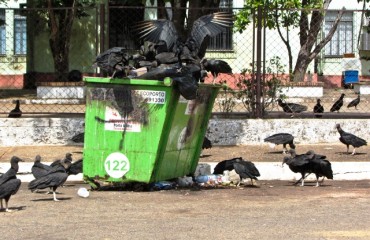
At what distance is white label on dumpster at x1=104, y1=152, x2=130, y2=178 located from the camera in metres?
10.5

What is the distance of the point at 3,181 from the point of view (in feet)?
31.0

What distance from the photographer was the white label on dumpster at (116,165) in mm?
10516

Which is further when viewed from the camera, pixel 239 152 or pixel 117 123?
pixel 239 152

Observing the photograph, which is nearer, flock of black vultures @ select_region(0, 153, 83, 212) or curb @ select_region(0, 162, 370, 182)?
flock of black vultures @ select_region(0, 153, 83, 212)

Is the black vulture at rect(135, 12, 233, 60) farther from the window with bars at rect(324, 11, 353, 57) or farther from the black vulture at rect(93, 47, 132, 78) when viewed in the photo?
the window with bars at rect(324, 11, 353, 57)

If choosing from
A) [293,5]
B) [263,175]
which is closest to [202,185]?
[263,175]

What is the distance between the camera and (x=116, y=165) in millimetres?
10547

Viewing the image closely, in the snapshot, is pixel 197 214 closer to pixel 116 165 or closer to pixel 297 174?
pixel 116 165

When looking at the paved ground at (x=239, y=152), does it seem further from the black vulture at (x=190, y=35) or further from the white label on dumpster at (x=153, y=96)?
the white label on dumpster at (x=153, y=96)

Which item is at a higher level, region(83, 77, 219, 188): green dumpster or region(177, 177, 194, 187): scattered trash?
region(83, 77, 219, 188): green dumpster

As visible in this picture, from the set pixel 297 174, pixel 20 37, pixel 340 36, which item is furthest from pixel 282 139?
pixel 340 36

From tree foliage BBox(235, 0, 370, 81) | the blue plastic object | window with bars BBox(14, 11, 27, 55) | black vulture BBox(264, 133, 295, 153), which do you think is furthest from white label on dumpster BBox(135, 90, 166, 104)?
the blue plastic object

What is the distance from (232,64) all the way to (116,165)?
13385mm

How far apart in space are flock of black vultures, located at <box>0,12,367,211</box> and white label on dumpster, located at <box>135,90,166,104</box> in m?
0.23
